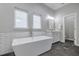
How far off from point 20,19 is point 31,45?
78cm

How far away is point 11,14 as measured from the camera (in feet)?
4.12

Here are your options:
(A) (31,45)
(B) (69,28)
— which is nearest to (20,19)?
(A) (31,45)

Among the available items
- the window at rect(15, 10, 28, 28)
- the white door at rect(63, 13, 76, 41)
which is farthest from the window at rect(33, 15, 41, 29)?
the white door at rect(63, 13, 76, 41)

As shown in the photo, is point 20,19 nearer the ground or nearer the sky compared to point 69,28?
nearer the sky

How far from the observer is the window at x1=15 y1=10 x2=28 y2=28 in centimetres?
120

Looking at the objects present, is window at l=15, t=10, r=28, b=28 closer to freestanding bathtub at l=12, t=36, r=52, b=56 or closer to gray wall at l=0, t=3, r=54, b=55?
gray wall at l=0, t=3, r=54, b=55

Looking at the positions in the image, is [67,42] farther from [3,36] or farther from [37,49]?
[3,36]

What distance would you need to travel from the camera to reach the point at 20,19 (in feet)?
4.02

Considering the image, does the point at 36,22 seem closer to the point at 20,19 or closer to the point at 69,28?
the point at 20,19

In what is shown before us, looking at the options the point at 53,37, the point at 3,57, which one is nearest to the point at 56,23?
the point at 53,37

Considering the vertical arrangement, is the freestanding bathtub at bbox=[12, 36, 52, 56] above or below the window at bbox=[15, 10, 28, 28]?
below

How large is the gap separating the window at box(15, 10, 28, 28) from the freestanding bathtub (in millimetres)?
414

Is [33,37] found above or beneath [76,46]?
above

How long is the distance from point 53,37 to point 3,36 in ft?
5.19
